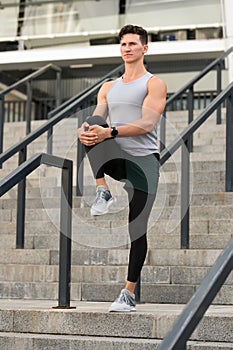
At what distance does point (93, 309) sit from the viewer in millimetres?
4977

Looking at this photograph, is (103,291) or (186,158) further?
(186,158)

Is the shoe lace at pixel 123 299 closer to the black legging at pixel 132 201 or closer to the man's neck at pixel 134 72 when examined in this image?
the black legging at pixel 132 201

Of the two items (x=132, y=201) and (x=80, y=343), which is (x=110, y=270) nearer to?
(x=132, y=201)

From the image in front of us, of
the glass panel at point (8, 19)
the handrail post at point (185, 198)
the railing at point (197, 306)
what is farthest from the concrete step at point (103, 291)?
the glass panel at point (8, 19)

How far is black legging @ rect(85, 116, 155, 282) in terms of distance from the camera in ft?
15.6

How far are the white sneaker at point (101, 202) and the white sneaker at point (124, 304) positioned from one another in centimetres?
46

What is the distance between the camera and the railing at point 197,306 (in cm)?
314

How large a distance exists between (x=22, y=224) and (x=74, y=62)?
719cm

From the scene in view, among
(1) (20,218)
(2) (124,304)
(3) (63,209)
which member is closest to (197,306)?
(2) (124,304)

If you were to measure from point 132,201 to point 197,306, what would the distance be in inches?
61.7

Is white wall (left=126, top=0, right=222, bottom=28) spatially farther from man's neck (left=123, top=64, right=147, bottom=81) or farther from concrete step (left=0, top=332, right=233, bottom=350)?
concrete step (left=0, top=332, right=233, bottom=350)

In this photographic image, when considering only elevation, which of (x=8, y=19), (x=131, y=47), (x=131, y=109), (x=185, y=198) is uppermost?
(x=8, y=19)

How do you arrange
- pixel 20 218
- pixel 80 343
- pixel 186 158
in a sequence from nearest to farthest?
pixel 80 343 → pixel 186 158 → pixel 20 218

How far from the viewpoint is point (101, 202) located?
475 centimetres
